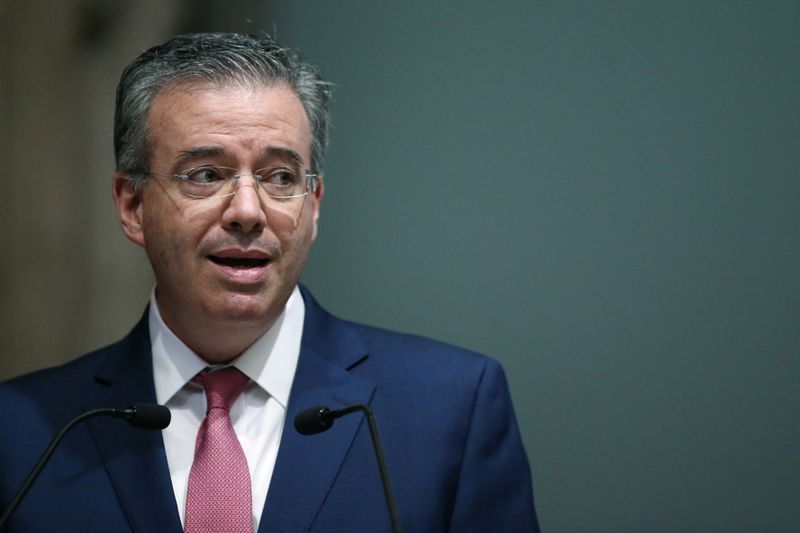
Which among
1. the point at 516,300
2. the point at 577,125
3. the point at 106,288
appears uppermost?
the point at 577,125

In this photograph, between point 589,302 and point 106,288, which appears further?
point 106,288

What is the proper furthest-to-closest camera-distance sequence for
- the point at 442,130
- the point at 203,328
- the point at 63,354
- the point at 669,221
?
the point at 63,354, the point at 442,130, the point at 669,221, the point at 203,328

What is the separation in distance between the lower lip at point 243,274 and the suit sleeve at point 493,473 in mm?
447

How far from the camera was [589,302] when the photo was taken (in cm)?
264

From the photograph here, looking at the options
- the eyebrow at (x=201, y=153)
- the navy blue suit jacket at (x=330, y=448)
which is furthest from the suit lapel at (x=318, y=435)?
the eyebrow at (x=201, y=153)

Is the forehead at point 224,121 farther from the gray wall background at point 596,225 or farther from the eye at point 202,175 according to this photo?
the gray wall background at point 596,225

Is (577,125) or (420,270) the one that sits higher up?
(577,125)

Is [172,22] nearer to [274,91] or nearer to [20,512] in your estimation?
[274,91]

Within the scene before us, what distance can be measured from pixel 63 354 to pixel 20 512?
115 centimetres

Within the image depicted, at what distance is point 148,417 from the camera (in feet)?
5.37

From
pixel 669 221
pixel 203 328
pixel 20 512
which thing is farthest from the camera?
pixel 669 221

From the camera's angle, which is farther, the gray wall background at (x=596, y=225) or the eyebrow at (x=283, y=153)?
the gray wall background at (x=596, y=225)

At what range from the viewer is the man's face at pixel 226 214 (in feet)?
6.30

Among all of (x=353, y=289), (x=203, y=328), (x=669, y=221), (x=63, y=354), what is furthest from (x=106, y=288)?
(x=669, y=221)
